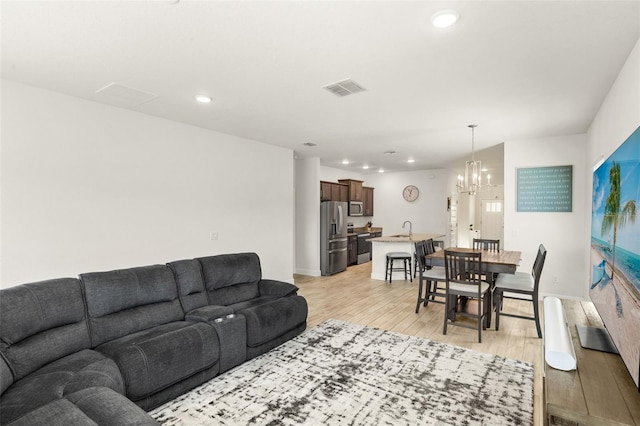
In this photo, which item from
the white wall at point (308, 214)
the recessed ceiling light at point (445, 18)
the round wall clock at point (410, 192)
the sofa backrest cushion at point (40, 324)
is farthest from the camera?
the round wall clock at point (410, 192)

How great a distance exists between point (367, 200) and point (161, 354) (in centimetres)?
790

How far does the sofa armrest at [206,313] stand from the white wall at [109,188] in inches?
53.6

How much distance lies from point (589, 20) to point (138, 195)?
14.4 ft

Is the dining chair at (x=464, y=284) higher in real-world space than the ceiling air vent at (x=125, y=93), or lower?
lower

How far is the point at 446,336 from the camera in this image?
3689mm

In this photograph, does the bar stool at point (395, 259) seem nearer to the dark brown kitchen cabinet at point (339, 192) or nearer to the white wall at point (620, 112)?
the dark brown kitchen cabinet at point (339, 192)

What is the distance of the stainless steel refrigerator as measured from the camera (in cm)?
725

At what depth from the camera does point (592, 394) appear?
149cm

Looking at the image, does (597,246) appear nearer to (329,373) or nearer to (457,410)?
(457,410)

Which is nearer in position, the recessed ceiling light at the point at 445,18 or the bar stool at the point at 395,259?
the recessed ceiling light at the point at 445,18

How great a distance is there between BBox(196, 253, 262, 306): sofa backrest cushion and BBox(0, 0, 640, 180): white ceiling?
1.75 metres

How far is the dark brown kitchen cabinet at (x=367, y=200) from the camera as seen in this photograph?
9.45 m

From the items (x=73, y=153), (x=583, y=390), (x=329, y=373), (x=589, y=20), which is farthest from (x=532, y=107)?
(x=73, y=153)

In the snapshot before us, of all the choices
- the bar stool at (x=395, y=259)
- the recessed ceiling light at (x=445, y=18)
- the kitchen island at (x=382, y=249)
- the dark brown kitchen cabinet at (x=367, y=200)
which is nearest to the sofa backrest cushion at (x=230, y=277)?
the recessed ceiling light at (x=445, y=18)
